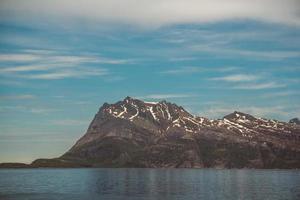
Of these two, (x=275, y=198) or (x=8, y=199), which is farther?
(x=275, y=198)

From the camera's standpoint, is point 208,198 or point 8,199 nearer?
point 8,199

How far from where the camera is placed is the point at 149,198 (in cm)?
13675

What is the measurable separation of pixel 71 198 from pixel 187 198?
1288 inches

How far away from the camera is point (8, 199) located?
127 meters

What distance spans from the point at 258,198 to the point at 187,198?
22198 millimetres

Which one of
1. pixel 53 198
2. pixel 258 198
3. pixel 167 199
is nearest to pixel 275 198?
pixel 258 198

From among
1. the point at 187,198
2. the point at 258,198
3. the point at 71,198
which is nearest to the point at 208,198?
the point at 187,198

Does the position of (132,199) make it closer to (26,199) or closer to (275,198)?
(26,199)

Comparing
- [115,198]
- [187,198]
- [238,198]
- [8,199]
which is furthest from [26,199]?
[238,198]

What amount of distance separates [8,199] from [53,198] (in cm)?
1214

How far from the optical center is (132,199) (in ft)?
437

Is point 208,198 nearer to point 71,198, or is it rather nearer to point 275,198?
point 275,198

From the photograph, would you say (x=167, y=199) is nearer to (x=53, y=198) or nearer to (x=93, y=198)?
(x=93, y=198)

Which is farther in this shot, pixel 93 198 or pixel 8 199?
pixel 93 198
